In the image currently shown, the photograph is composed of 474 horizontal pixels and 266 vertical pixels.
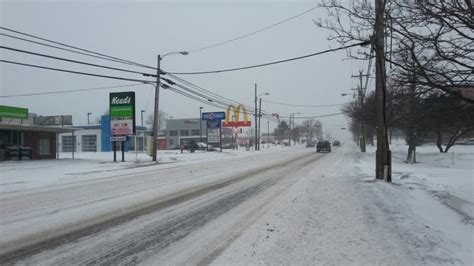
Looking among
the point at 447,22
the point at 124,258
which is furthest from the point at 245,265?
the point at 447,22

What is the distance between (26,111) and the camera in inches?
1823

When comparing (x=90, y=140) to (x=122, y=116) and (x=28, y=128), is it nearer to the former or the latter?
(x=28, y=128)

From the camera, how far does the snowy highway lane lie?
22.0ft

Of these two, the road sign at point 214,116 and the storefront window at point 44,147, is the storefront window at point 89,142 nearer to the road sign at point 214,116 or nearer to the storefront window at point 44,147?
the road sign at point 214,116

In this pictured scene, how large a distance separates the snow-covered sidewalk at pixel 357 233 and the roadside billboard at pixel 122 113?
81.4 ft

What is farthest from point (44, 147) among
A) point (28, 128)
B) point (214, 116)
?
point (214, 116)

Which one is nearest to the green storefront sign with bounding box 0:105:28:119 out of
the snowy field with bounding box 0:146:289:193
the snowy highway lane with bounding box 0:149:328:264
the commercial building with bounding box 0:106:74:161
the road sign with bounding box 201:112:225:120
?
the commercial building with bounding box 0:106:74:161

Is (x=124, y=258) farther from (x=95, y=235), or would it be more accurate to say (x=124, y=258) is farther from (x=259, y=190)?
(x=259, y=190)

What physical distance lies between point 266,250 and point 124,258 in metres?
2.12

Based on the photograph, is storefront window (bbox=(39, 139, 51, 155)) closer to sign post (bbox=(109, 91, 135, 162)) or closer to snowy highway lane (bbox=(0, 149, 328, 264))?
sign post (bbox=(109, 91, 135, 162))

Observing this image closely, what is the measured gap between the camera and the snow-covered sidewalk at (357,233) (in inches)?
249

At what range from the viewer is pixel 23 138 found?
128ft

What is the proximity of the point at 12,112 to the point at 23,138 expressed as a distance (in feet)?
22.3

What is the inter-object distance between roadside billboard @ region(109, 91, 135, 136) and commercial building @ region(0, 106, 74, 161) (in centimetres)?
780
